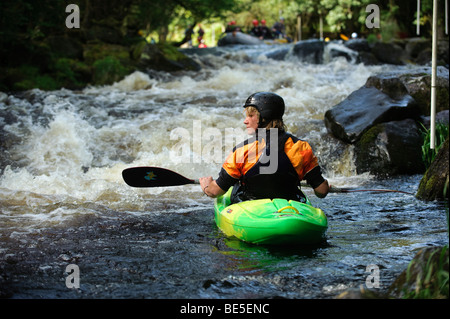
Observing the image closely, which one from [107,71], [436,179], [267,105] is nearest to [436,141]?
[436,179]

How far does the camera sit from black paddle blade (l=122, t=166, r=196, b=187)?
4215mm

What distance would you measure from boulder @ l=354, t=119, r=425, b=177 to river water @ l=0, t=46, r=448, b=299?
170 millimetres

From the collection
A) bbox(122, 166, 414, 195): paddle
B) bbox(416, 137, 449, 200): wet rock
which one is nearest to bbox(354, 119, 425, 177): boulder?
bbox(416, 137, 449, 200): wet rock

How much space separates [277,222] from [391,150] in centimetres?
366

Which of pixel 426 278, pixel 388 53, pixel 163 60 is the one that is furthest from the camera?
pixel 388 53

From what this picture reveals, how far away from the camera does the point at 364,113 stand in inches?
279

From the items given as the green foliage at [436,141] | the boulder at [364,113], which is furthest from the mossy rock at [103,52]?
the green foliage at [436,141]

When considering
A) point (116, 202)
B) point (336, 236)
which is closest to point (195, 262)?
point (336, 236)

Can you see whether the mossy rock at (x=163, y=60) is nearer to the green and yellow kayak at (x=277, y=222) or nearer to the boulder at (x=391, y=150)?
the boulder at (x=391, y=150)

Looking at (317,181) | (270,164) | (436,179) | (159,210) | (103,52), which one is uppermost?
(103,52)

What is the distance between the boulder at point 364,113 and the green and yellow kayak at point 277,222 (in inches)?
141

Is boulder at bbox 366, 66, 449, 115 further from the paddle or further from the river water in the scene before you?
the paddle

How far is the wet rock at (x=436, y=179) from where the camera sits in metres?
4.44

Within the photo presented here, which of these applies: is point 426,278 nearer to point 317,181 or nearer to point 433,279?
point 433,279
